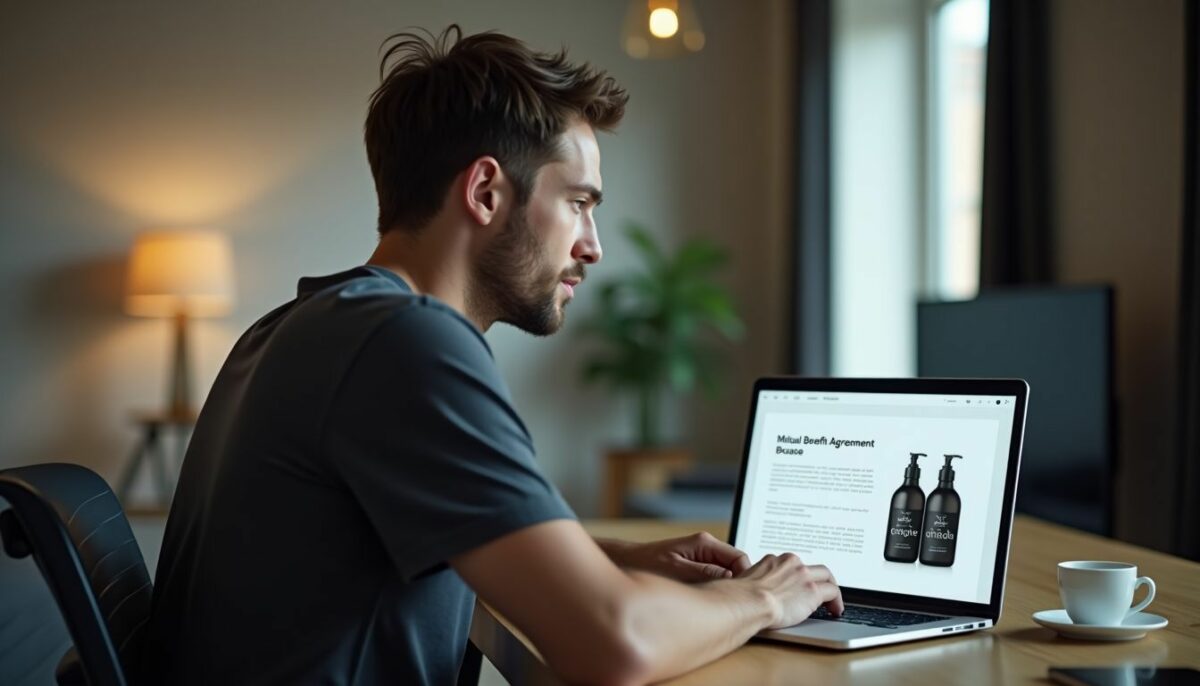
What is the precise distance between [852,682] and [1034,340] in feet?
7.16

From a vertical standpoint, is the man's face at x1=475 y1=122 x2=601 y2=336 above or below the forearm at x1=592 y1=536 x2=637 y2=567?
above

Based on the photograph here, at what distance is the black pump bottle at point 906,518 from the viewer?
1358 millimetres

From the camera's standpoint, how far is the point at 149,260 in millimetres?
4875

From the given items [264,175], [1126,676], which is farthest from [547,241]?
[264,175]

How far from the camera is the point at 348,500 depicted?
1.17 m

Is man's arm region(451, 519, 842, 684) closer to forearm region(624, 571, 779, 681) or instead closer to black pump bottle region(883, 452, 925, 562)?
forearm region(624, 571, 779, 681)

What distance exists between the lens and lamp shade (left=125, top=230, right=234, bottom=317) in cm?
485

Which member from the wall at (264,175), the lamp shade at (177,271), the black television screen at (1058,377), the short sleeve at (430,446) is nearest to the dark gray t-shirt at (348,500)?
the short sleeve at (430,446)

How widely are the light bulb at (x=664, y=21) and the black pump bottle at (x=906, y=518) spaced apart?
197cm

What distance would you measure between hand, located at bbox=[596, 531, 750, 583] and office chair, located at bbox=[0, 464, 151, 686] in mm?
588

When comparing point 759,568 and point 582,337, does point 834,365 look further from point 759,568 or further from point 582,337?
point 759,568

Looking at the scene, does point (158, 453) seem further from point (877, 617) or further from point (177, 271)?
point (877, 617)

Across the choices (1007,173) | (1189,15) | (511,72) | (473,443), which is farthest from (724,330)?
(473,443)

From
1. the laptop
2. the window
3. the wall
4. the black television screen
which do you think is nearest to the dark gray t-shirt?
the laptop
